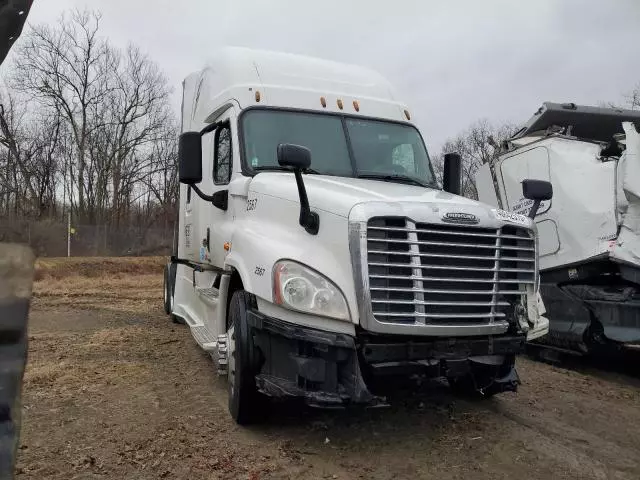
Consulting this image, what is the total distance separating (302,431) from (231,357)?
855 millimetres

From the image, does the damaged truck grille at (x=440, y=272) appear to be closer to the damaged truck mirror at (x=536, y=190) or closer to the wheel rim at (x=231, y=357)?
the damaged truck mirror at (x=536, y=190)

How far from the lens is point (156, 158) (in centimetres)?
4134

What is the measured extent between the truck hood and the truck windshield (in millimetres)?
277

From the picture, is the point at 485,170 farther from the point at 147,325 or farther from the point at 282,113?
the point at 147,325

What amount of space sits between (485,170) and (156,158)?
118ft

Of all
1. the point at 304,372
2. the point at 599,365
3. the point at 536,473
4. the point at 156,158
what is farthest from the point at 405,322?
the point at 156,158

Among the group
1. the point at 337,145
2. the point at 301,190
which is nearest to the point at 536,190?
the point at 337,145

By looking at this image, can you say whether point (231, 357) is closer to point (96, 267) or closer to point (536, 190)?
point (536, 190)

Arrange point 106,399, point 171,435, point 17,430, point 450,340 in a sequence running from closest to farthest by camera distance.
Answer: point 17,430 < point 450,340 < point 171,435 < point 106,399

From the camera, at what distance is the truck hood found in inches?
164

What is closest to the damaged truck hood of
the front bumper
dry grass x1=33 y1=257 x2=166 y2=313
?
the front bumper

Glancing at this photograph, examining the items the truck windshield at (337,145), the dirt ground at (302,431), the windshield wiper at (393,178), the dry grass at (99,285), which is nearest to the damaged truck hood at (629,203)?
the dirt ground at (302,431)

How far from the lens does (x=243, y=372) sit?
4.36 meters

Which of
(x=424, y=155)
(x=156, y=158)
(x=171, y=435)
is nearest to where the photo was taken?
(x=171, y=435)
